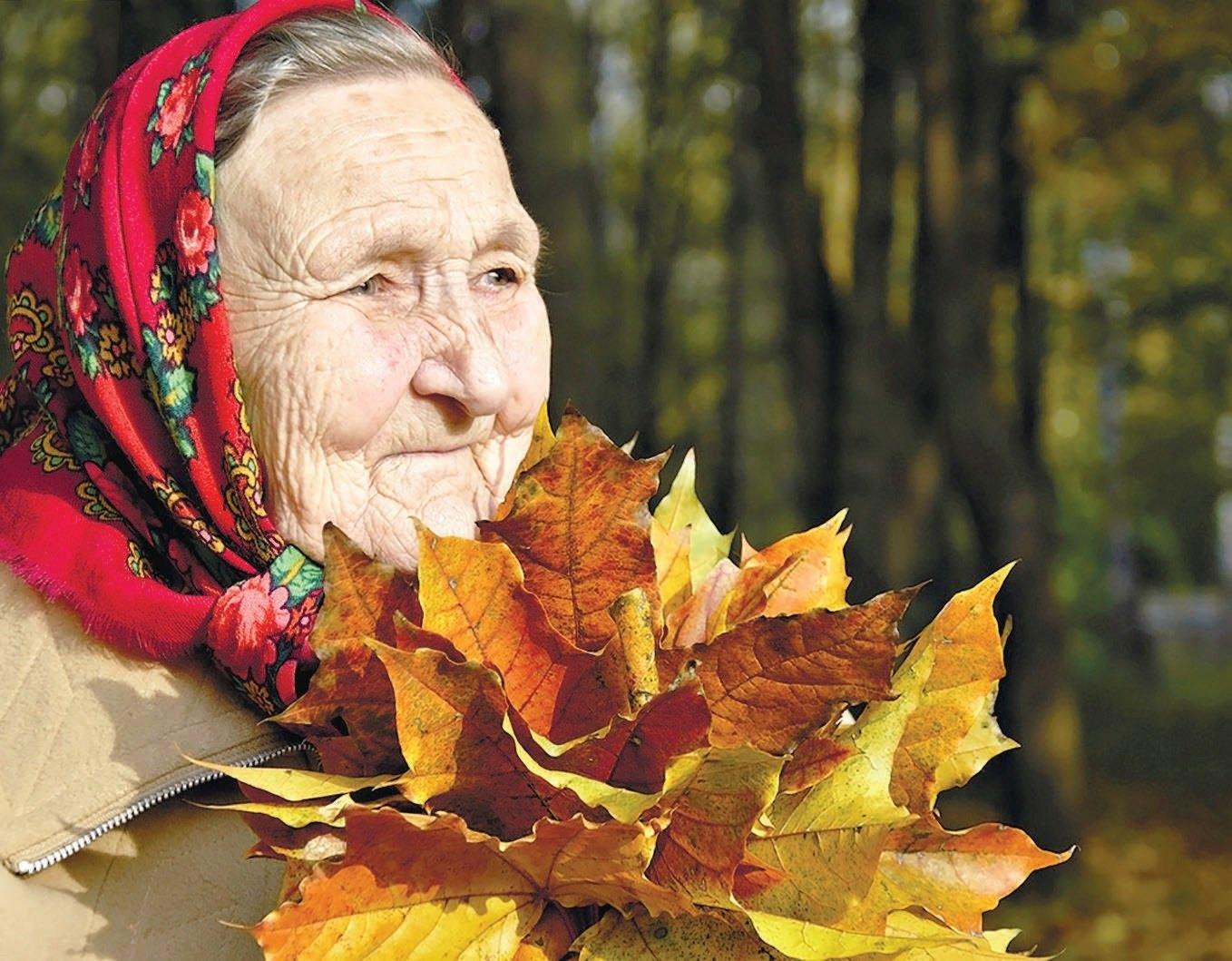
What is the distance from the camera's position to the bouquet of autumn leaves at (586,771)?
136 cm

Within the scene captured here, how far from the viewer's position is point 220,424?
175 centimetres

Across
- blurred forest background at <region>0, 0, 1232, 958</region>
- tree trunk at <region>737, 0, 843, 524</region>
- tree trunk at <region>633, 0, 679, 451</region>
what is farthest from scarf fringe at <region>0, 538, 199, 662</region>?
tree trunk at <region>633, 0, 679, 451</region>

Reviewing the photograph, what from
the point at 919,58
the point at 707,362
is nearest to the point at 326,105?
the point at 919,58

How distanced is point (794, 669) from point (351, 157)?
82 centimetres

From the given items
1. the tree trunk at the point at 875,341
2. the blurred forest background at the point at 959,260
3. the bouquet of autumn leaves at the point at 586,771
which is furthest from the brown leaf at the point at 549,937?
the tree trunk at the point at 875,341

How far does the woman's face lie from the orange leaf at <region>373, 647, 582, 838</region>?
1.46 feet

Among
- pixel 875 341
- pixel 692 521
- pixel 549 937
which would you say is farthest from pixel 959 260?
pixel 549 937

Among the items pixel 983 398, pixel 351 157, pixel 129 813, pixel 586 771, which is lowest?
pixel 983 398

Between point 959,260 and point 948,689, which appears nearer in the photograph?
point 948,689

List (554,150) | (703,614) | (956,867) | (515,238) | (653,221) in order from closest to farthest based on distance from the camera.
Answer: (956,867) < (703,614) < (515,238) < (554,150) < (653,221)

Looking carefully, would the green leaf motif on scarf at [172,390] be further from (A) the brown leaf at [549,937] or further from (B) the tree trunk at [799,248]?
(B) the tree trunk at [799,248]

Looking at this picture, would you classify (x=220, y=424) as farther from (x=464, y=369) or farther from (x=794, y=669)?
(x=794, y=669)

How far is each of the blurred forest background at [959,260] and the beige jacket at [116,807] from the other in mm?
2341

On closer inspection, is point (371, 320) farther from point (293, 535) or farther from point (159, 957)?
point (159, 957)
